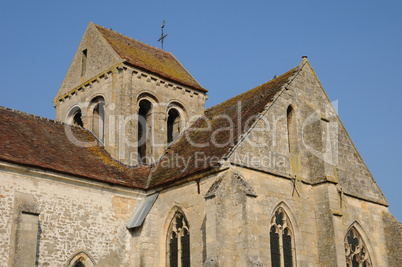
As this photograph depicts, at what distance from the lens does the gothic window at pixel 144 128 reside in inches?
1001

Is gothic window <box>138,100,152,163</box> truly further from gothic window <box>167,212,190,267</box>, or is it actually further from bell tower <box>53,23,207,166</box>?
gothic window <box>167,212,190,267</box>

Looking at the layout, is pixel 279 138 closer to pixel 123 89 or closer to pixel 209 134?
pixel 209 134

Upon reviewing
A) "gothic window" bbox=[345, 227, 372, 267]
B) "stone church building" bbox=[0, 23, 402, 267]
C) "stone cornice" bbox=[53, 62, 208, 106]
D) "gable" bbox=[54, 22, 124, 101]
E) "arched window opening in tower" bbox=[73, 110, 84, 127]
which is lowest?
"gothic window" bbox=[345, 227, 372, 267]

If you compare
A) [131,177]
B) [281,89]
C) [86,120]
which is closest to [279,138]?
[281,89]

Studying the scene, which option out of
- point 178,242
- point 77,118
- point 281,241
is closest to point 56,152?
point 178,242

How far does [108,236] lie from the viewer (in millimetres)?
20156

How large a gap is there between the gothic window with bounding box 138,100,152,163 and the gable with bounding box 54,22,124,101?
8.27ft

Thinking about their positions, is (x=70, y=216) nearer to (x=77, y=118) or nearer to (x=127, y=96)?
(x=127, y=96)

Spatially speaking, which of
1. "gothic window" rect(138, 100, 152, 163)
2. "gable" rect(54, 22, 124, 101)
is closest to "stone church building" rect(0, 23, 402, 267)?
"gothic window" rect(138, 100, 152, 163)

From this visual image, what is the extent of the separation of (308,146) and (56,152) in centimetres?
967

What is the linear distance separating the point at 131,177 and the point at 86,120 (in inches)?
210

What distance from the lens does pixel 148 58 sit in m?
27.1

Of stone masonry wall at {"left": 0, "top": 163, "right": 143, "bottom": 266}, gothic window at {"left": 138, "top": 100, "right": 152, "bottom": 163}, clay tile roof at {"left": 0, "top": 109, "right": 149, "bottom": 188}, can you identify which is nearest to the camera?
stone masonry wall at {"left": 0, "top": 163, "right": 143, "bottom": 266}

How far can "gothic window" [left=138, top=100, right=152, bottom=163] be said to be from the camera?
25422mm
